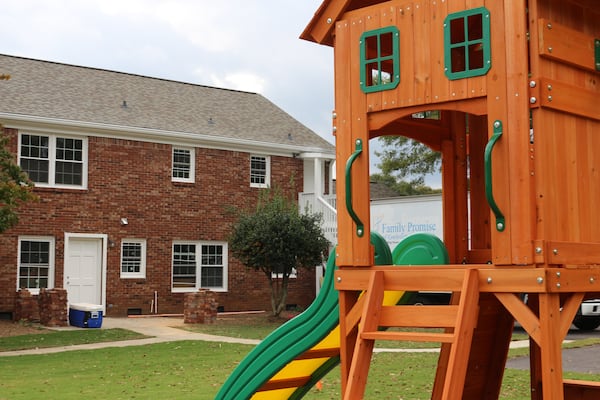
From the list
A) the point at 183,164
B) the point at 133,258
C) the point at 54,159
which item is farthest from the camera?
the point at 183,164

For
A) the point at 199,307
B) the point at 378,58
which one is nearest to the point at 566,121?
the point at 378,58

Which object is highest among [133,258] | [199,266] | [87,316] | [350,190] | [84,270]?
[350,190]

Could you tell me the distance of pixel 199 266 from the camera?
25562mm

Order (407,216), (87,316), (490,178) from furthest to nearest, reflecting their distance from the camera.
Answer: (407,216), (87,316), (490,178)

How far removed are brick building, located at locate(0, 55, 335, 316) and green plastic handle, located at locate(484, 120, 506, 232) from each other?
1858cm

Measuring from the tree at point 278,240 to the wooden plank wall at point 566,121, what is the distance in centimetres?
1564

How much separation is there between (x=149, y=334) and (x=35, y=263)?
4959 millimetres

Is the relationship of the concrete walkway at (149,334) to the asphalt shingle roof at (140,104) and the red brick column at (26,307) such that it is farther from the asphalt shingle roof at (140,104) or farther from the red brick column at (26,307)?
the asphalt shingle roof at (140,104)

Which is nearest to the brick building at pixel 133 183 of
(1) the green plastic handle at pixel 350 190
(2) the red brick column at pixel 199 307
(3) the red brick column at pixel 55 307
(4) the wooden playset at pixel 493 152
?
(3) the red brick column at pixel 55 307

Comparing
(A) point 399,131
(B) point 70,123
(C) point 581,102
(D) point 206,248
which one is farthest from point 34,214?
(C) point 581,102

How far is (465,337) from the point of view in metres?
5.47

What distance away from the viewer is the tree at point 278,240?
21672mm

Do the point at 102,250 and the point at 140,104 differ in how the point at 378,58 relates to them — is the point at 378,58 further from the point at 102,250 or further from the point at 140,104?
the point at 140,104

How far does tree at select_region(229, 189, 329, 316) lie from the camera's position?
21.7 metres
